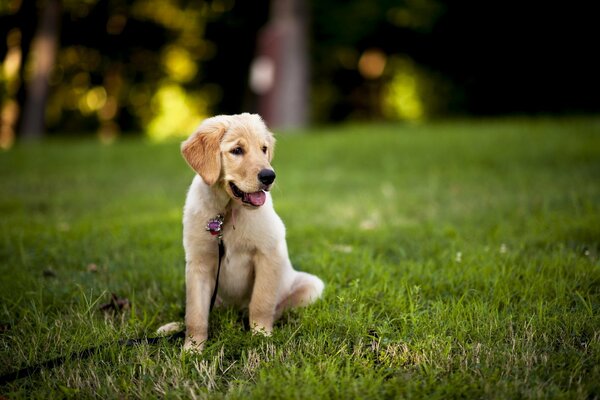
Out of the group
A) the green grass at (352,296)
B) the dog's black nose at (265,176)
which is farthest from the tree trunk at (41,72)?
the dog's black nose at (265,176)

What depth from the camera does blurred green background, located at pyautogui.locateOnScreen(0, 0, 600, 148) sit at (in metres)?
19.8

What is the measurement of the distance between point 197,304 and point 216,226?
0.46 meters

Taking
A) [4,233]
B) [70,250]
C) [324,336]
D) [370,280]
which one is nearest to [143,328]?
[324,336]

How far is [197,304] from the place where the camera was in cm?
302

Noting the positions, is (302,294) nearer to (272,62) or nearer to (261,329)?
(261,329)

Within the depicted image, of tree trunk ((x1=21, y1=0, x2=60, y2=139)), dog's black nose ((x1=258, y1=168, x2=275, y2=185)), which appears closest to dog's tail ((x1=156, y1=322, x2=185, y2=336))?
dog's black nose ((x1=258, y1=168, x2=275, y2=185))

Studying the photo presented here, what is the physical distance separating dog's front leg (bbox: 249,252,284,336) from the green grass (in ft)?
0.41

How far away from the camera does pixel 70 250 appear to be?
181 inches

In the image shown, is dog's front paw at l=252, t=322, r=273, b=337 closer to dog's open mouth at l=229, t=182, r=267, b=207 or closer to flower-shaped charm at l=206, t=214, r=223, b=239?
flower-shaped charm at l=206, t=214, r=223, b=239

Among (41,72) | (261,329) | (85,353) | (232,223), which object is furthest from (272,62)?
(85,353)

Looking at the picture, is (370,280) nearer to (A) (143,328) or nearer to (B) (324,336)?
(B) (324,336)

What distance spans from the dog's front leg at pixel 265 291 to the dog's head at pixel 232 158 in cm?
36

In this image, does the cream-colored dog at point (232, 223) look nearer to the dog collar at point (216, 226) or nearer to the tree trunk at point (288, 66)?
the dog collar at point (216, 226)

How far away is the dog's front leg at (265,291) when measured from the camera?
3043mm
